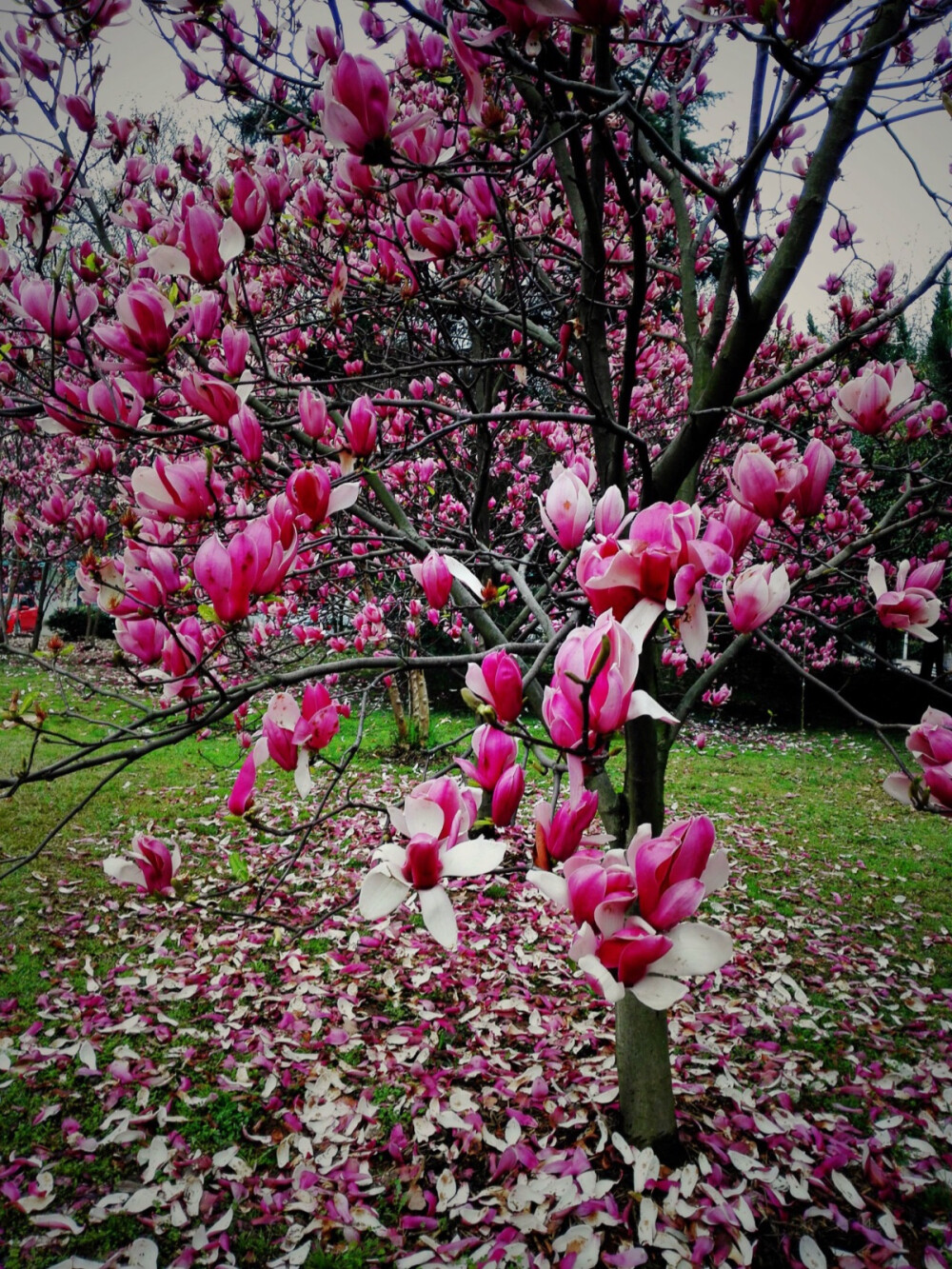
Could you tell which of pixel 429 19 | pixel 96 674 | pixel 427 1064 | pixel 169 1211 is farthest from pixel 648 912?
pixel 96 674

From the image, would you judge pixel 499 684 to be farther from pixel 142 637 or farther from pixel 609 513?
pixel 142 637

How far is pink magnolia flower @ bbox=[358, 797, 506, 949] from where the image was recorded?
0.79 meters

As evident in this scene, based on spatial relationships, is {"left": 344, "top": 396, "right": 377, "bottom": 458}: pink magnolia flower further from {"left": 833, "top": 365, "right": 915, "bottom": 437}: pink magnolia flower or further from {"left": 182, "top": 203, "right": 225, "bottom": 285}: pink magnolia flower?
{"left": 833, "top": 365, "right": 915, "bottom": 437}: pink magnolia flower

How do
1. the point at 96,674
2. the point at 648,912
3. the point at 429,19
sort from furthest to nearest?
1. the point at 96,674
2. the point at 429,19
3. the point at 648,912

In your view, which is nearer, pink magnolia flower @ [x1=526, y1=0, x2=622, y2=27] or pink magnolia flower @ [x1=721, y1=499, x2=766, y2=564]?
pink magnolia flower @ [x1=526, y1=0, x2=622, y2=27]

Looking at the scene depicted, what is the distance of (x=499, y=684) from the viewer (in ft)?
3.04

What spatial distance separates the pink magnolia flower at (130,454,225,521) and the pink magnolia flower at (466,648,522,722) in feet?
1.92

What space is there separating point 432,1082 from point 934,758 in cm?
243

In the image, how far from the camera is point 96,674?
432 inches

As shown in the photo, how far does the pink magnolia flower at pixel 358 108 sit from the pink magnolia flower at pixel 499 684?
0.79 meters

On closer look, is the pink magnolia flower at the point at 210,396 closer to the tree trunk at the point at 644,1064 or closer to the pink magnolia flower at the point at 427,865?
the pink magnolia flower at the point at 427,865

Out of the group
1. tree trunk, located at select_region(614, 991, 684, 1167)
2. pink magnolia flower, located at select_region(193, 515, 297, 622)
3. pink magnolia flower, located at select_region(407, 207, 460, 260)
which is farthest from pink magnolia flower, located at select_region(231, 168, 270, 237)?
tree trunk, located at select_region(614, 991, 684, 1167)

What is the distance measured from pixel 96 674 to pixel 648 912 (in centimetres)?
1202

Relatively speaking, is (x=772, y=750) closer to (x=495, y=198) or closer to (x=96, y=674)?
(x=495, y=198)
